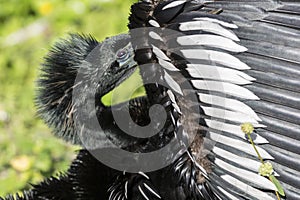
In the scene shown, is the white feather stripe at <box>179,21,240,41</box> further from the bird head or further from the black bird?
the bird head

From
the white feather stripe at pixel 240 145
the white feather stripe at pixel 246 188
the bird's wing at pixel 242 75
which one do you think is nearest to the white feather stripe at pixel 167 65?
the bird's wing at pixel 242 75

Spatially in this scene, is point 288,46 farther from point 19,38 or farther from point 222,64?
point 19,38

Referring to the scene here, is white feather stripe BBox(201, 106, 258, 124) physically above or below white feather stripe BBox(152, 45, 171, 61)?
below

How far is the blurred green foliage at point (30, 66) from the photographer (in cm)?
394

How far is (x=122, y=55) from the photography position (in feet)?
8.77

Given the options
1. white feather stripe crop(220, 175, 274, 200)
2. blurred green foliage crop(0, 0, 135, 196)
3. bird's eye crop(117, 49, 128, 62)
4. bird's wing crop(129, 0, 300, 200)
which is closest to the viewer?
bird's wing crop(129, 0, 300, 200)

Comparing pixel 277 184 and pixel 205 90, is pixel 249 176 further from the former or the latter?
pixel 205 90

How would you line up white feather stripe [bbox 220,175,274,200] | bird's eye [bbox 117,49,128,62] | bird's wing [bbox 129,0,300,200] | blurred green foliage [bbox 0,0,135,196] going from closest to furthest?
bird's wing [bbox 129,0,300,200], white feather stripe [bbox 220,175,274,200], bird's eye [bbox 117,49,128,62], blurred green foliage [bbox 0,0,135,196]

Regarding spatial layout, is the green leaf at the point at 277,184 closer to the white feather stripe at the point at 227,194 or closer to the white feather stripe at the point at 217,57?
the white feather stripe at the point at 227,194

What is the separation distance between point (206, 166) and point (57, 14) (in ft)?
12.1

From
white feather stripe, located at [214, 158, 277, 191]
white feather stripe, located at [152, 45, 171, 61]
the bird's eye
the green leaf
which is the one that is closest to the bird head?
the bird's eye

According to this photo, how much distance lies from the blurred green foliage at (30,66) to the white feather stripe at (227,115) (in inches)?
53.6

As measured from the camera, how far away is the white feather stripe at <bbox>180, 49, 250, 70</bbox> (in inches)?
93.5

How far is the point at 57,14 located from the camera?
597cm
